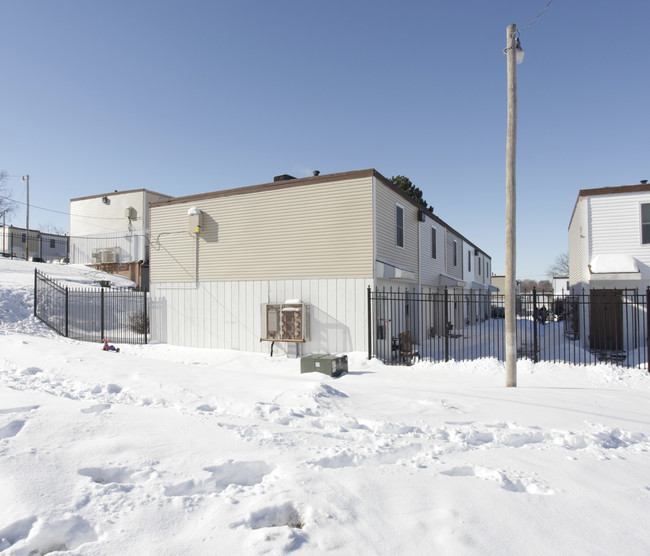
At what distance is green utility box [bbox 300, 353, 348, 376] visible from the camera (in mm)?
10422

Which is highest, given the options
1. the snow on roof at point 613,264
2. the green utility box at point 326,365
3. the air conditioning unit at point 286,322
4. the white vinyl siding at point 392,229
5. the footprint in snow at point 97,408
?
the white vinyl siding at point 392,229

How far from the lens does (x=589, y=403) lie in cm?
682

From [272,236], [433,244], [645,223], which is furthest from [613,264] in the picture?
[272,236]

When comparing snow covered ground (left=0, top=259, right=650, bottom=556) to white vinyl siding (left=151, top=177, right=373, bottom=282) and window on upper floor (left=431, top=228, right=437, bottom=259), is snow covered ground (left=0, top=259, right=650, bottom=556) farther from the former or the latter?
window on upper floor (left=431, top=228, right=437, bottom=259)

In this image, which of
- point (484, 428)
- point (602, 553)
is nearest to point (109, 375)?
point (484, 428)

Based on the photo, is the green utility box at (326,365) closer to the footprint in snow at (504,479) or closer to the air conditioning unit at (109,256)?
the footprint in snow at (504,479)

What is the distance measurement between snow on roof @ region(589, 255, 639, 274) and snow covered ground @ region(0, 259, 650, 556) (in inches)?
336

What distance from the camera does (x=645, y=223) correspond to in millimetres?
14297

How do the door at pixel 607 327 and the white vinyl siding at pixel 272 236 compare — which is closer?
the white vinyl siding at pixel 272 236

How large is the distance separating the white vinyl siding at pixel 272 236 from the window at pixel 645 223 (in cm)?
943

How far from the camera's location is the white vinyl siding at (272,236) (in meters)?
13.4

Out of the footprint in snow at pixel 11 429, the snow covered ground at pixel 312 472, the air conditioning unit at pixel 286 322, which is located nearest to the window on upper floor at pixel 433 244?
the air conditioning unit at pixel 286 322

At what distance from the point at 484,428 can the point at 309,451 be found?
92.3 inches

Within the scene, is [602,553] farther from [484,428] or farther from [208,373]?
[208,373]
